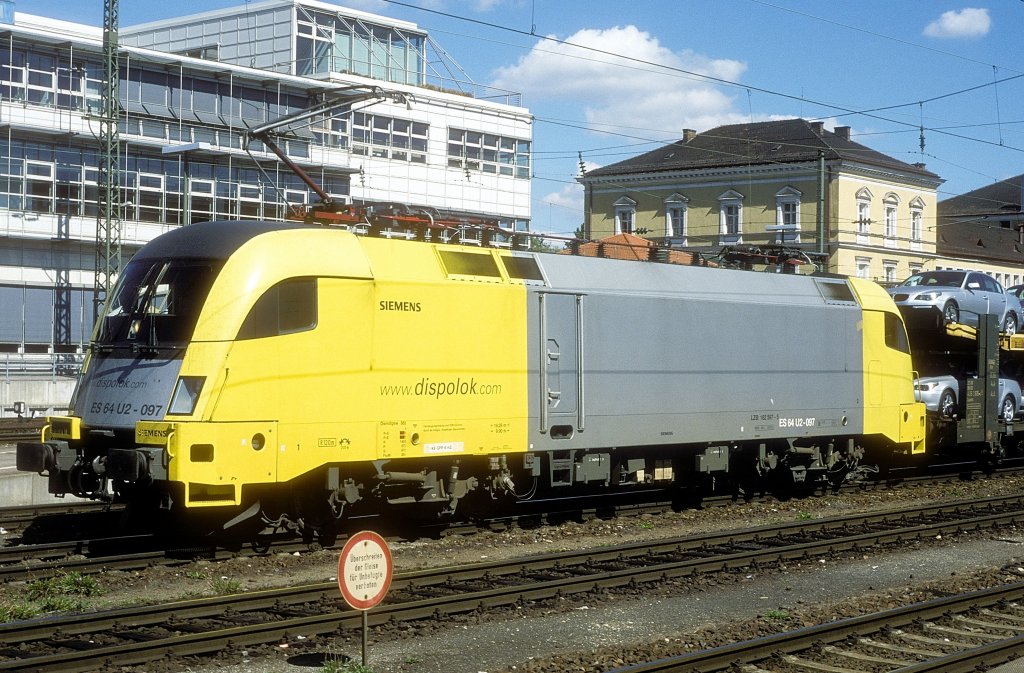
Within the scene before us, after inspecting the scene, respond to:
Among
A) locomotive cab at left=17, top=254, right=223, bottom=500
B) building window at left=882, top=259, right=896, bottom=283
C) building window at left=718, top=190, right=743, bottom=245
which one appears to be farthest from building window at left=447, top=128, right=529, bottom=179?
locomotive cab at left=17, top=254, right=223, bottom=500

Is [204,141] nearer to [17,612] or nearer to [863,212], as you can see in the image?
[17,612]

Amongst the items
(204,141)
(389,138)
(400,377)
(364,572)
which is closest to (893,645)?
(364,572)

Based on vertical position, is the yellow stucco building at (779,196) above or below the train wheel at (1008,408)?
above

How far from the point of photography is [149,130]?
40.2m

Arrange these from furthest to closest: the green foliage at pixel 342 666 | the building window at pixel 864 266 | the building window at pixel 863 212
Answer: the building window at pixel 863 212 → the building window at pixel 864 266 → the green foliage at pixel 342 666

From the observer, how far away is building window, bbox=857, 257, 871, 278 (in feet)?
202

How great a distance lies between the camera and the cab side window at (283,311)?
1282 centimetres

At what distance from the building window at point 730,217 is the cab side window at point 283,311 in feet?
176

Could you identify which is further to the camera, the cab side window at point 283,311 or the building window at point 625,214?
the building window at point 625,214

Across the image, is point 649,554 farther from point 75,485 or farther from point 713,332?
point 75,485

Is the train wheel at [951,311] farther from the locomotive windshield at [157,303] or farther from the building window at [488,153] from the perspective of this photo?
the building window at [488,153]

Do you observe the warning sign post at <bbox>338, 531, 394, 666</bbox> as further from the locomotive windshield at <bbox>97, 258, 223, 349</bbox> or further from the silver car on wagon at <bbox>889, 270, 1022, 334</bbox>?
the silver car on wagon at <bbox>889, 270, 1022, 334</bbox>

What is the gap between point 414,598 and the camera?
11469 mm

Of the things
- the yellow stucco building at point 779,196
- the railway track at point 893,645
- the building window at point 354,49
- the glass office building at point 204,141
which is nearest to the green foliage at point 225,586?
the railway track at point 893,645
